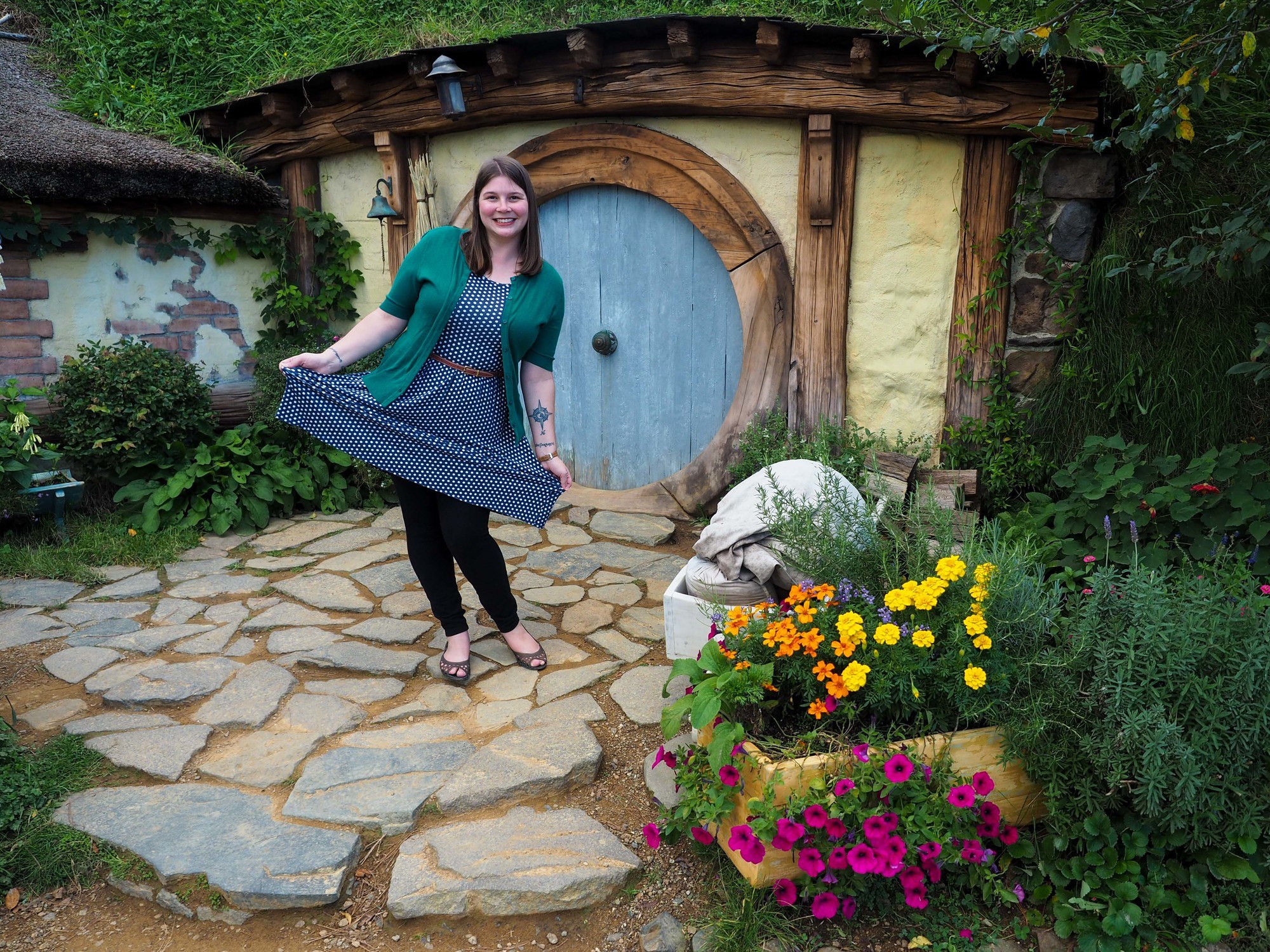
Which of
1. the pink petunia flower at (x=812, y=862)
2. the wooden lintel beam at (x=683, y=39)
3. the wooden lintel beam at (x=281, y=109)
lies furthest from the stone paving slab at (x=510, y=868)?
the wooden lintel beam at (x=281, y=109)

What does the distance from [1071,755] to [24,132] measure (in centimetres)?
588

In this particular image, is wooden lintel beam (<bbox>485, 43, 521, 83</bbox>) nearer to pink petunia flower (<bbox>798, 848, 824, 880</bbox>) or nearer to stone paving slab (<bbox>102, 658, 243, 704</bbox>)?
stone paving slab (<bbox>102, 658, 243, 704</bbox>)

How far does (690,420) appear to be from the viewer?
5238 millimetres

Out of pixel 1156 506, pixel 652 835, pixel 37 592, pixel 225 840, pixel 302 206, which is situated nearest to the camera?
pixel 652 835

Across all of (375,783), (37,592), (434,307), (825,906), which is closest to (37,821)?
(375,783)

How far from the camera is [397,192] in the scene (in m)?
5.55

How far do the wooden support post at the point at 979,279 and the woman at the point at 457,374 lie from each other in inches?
87.6

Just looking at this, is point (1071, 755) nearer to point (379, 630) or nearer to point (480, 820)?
point (480, 820)

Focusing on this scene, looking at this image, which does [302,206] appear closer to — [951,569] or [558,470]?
[558,470]

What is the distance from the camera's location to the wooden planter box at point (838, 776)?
218cm

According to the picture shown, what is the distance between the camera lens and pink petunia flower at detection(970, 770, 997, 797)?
7.12ft

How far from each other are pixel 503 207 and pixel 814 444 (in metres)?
2.14

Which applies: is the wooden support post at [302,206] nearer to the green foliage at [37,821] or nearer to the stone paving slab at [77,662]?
the stone paving slab at [77,662]

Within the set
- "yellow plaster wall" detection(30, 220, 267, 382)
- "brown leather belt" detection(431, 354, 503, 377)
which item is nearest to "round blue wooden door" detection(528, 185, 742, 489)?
"yellow plaster wall" detection(30, 220, 267, 382)
